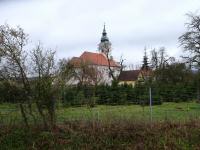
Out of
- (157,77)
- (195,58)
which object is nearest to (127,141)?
(195,58)

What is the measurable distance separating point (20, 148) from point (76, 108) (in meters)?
3.80

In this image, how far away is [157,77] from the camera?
60656 mm

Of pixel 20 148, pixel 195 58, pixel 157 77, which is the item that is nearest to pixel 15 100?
pixel 20 148

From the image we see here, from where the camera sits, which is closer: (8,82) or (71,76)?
(8,82)

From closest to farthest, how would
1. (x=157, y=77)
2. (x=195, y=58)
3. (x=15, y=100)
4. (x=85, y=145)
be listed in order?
(x=85, y=145), (x=15, y=100), (x=195, y=58), (x=157, y=77)

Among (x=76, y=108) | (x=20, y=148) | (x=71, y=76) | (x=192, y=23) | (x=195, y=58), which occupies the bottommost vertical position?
(x=20, y=148)

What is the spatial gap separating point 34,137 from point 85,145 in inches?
64.6

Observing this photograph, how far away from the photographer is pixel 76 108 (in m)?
15.6

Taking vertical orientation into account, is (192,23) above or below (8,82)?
above

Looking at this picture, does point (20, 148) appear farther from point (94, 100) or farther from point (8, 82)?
point (94, 100)

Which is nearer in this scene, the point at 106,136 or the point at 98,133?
the point at 106,136

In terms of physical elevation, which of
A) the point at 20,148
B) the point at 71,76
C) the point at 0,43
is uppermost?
the point at 0,43

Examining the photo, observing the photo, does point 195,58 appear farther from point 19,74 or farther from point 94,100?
point 19,74

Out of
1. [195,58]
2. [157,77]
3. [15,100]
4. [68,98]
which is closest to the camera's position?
[15,100]
